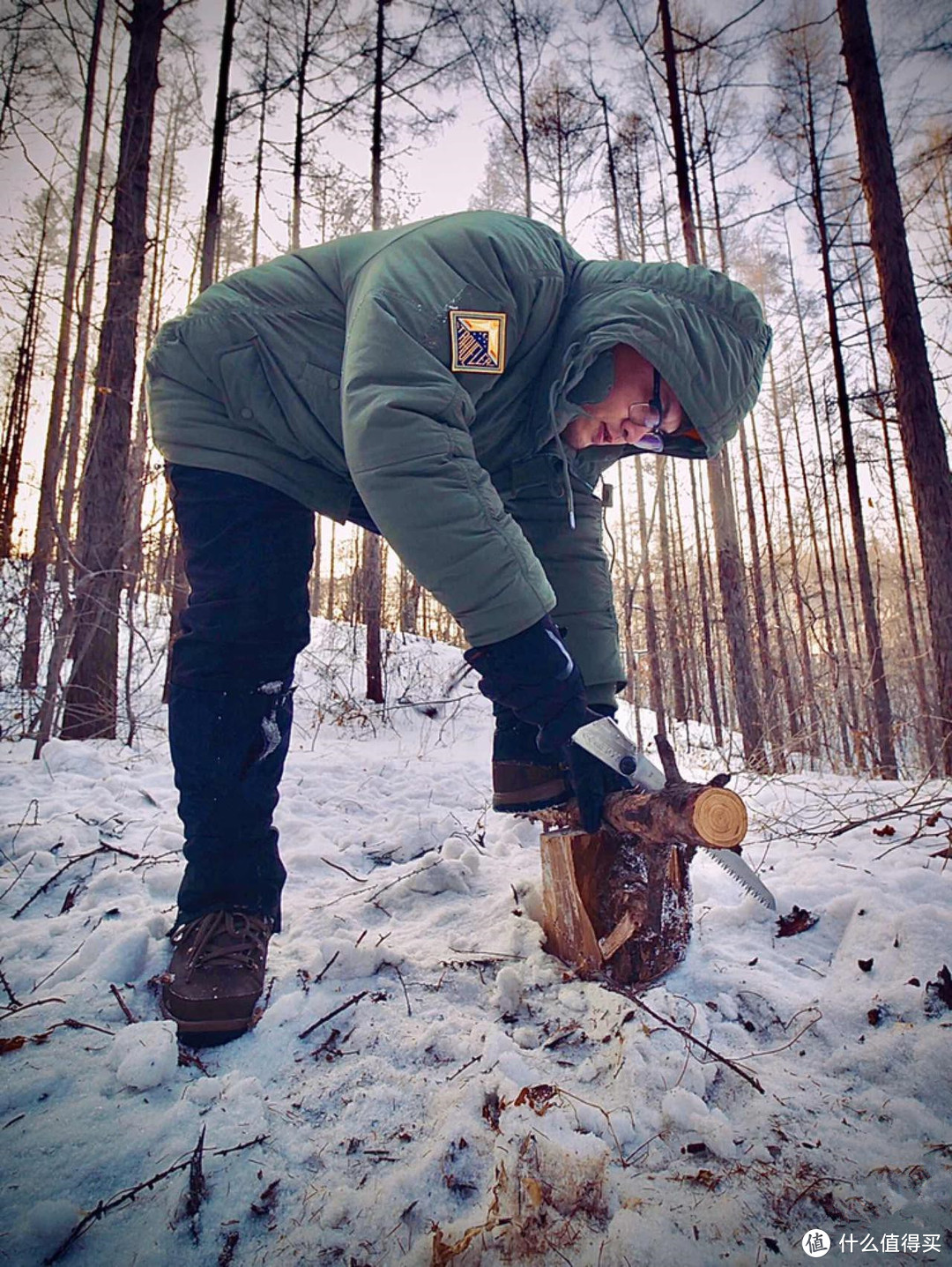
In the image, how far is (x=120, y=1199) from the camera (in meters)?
0.83

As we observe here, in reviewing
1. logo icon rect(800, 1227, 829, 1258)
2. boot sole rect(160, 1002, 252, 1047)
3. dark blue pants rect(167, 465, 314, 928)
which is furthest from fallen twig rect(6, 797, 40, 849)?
logo icon rect(800, 1227, 829, 1258)

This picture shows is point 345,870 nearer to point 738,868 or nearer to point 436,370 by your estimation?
point 738,868

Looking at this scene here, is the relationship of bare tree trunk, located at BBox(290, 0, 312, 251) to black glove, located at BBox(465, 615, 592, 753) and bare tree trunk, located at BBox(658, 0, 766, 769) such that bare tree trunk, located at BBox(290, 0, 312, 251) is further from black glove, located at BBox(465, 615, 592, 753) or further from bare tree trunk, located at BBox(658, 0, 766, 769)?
black glove, located at BBox(465, 615, 592, 753)

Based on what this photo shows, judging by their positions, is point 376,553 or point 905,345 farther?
point 376,553

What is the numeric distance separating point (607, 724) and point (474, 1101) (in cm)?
73

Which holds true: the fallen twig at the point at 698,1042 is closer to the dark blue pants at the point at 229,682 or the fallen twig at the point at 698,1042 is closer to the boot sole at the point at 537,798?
the boot sole at the point at 537,798

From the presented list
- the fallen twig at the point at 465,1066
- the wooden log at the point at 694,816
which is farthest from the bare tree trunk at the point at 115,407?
the wooden log at the point at 694,816

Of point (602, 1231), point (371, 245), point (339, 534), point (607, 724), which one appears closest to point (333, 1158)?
point (602, 1231)

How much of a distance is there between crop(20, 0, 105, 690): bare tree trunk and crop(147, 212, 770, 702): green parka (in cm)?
284

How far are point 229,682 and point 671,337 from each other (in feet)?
4.11

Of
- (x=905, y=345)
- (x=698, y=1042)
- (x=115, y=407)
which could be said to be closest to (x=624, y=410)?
(x=698, y=1042)

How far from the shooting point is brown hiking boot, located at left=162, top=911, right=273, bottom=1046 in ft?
3.87

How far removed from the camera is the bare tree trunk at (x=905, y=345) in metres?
4.82

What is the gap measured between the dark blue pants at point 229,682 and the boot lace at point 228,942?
3cm
